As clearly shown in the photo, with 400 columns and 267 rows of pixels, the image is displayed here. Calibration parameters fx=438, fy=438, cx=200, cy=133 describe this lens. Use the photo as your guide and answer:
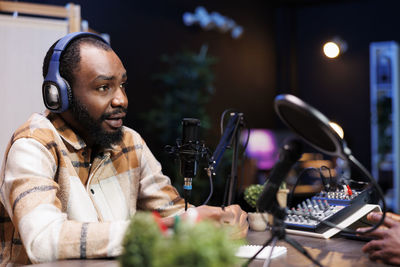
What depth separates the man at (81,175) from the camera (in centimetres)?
109

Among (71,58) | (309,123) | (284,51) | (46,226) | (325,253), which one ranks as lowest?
(325,253)

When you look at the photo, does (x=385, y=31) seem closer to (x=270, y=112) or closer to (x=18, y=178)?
(x=270, y=112)

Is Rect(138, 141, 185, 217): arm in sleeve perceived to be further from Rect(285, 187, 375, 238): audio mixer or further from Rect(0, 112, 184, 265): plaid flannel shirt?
Rect(285, 187, 375, 238): audio mixer

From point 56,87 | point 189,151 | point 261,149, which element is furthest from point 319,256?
point 261,149

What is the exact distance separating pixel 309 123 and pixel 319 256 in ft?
1.53

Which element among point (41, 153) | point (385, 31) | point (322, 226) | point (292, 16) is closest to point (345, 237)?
point (322, 226)

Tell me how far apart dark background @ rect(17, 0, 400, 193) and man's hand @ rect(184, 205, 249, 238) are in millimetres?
3982

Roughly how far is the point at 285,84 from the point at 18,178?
7.22 m

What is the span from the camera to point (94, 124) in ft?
4.83

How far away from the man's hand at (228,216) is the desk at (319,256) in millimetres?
73

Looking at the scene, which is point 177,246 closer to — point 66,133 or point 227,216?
point 227,216

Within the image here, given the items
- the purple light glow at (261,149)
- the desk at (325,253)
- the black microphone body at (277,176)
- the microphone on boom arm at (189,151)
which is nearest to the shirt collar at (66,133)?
the microphone on boom arm at (189,151)

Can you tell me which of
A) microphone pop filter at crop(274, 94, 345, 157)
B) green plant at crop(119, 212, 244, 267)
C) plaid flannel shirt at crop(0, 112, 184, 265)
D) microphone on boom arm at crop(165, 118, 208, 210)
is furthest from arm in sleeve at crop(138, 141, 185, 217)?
green plant at crop(119, 212, 244, 267)

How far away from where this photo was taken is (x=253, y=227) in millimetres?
1560
